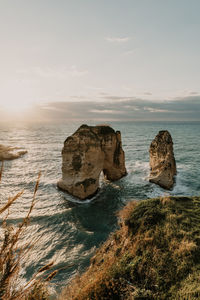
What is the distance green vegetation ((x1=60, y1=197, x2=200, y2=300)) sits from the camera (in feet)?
16.6

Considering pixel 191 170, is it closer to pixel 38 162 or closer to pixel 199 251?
pixel 199 251

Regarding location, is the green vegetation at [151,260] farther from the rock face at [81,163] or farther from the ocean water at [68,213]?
the rock face at [81,163]

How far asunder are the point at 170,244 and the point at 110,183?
15.8 m

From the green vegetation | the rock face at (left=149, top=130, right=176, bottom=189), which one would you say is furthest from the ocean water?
the green vegetation

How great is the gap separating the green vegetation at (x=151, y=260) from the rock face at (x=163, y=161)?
12038 millimetres

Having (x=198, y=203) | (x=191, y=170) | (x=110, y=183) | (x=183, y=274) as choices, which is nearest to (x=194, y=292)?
(x=183, y=274)

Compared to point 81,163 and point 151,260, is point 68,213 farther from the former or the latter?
point 151,260

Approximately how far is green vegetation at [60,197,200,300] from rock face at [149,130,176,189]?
12038 mm

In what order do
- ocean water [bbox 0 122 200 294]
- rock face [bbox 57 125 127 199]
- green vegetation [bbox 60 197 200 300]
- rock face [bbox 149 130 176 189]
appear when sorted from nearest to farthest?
green vegetation [bbox 60 197 200 300] → ocean water [bbox 0 122 200 294] → rock face [bbox 57 125 127 199] → rock face [bbox 149 130 176 189]

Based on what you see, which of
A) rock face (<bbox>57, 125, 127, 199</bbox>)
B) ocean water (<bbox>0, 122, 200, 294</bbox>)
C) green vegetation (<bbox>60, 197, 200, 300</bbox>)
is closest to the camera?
green vegetation (<bbox>60, 197, 200, 300</bbox>)

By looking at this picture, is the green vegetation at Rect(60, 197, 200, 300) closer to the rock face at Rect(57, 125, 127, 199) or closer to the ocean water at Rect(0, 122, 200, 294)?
the ocean water at Rect(0, 122, 200, 294)

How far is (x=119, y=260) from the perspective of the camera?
632 cm

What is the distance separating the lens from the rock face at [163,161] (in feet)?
66.0

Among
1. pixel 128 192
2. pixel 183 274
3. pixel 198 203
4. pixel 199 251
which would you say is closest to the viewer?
pixel 183 274
